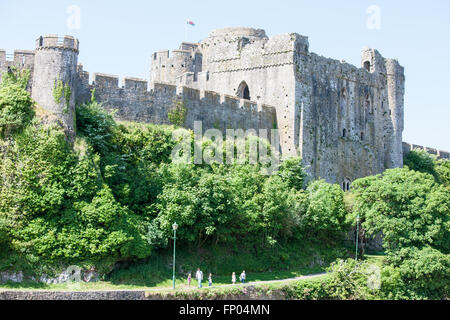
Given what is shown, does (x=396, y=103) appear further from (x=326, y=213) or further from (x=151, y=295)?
(x=151, y=295)

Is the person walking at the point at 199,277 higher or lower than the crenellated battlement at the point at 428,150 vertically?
lower

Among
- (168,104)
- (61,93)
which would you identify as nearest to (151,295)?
(61,93)

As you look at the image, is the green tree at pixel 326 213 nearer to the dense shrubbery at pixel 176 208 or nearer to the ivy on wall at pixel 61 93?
the dense shrubbery at pixel 176 208

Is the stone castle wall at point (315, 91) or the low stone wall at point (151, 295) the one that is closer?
the low stone wall at point (151, 295)

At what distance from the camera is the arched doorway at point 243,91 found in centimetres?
4584

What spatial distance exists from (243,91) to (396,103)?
12543 mm

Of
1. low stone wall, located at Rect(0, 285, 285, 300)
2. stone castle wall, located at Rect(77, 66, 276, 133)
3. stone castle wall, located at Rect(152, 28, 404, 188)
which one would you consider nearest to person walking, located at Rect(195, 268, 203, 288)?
low stone wall, located at Rect(0, 285, 285, 300)

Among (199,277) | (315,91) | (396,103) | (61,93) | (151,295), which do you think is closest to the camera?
(151,295)

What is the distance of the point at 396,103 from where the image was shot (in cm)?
5191

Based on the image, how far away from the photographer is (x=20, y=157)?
2980cm

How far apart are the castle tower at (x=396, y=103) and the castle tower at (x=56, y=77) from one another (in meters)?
26.6

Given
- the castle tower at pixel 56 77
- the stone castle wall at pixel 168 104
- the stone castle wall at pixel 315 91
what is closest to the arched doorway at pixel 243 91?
the stone castle wall at pixel 315 91

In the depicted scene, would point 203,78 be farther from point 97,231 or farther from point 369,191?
point 97,231

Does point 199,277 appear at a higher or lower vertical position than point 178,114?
lower
